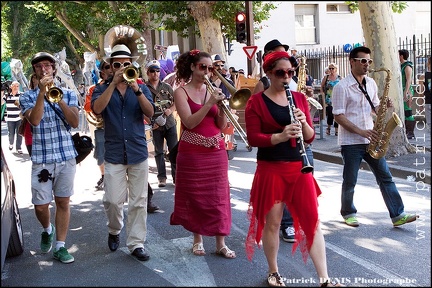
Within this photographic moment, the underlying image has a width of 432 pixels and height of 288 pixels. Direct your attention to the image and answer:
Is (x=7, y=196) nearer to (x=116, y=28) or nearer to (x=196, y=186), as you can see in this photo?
(x=196, y=186)

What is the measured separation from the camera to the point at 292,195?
4445mm

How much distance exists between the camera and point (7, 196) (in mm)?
4418

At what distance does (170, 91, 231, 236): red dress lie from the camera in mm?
5281

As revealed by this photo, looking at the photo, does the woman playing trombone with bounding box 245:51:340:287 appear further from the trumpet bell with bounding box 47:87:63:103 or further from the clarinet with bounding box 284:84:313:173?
the trumpet bell with bounding box 47:87:63:103

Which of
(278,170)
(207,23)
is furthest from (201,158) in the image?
(207,23)

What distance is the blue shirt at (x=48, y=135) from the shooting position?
5.29 meters

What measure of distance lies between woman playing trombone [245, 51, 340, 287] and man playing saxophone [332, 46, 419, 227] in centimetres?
184

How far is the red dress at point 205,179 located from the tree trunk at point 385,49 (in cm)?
608

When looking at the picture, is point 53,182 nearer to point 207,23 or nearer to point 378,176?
point 207,23

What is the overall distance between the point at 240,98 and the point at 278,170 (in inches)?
37.5

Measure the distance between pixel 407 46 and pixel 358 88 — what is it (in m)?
10.9

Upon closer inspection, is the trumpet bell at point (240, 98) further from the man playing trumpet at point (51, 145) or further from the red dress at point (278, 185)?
the man playing trumpet at point (51, 145)

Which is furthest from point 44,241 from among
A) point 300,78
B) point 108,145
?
point 300,78

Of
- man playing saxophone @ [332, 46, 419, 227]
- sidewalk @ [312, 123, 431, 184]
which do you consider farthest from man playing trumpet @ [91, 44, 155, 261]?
sidewalk @ [312, 123, 431, 184]
